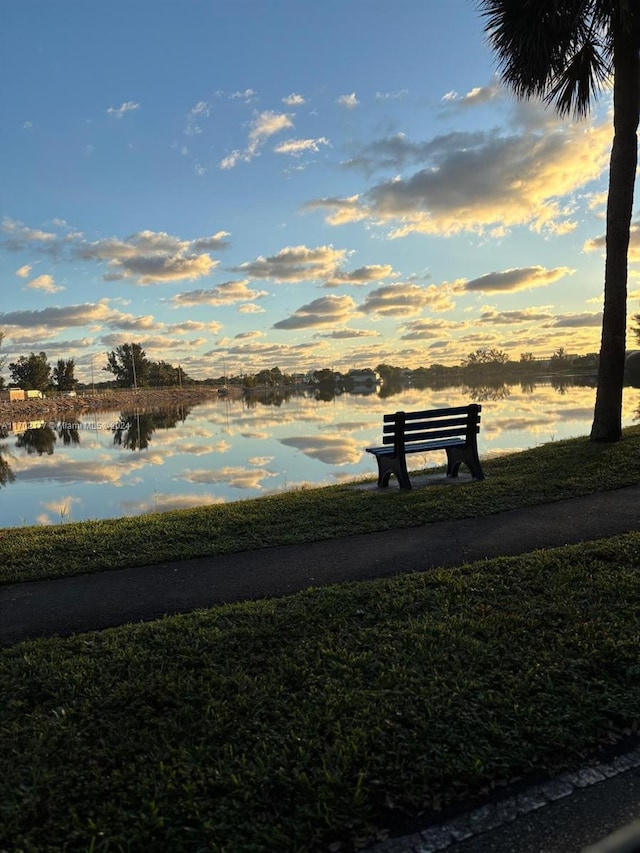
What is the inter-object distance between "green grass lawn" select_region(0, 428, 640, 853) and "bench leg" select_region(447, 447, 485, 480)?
14.2 ft

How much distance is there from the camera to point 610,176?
10.4m

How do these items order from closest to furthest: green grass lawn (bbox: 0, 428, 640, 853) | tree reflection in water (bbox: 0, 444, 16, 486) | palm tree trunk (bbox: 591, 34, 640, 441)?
green grass lawn (bbox: 0, 428, 640, 853), palm tree trunk (bbox: 591, 34, 640, 441), tree reflection in water (bbox: 0, 444, 16, 486)

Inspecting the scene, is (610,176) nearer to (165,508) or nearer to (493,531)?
(493,531)

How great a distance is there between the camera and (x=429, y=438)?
897 centimetres

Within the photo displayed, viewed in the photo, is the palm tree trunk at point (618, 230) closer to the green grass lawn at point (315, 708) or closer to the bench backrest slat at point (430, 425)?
the bench backrest slat at point (430, 425)

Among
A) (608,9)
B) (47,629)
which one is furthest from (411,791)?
(608,9)

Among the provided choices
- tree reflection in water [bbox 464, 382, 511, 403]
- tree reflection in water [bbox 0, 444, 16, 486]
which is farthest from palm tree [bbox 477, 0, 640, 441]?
tree reflection in water [bbox 464, 382, 511, 403]

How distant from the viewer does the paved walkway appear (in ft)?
14.2

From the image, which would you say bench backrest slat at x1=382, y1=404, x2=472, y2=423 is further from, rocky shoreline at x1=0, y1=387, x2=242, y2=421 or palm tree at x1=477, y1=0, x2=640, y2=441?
rocky shoreline at x1=0, y1=387, x2=242, y2=421

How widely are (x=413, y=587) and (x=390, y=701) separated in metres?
1.54

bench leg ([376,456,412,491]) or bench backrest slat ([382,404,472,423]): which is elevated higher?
bench backrest slat ([382,404,472,423])

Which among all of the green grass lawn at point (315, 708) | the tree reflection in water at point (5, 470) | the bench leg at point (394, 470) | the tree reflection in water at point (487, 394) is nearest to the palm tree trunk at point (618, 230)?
the bench leg at point (394, 470)

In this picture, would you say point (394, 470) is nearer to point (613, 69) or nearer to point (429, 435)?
point (429, 435)

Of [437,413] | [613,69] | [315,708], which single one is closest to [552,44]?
[613,69]
